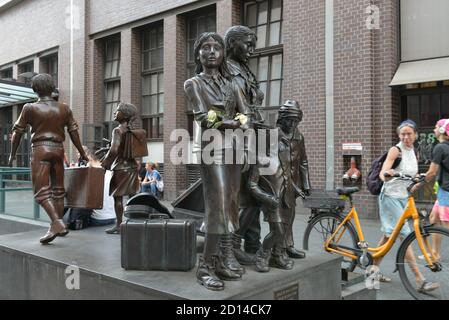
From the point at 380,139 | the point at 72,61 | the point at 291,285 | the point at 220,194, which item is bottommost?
the point at 291,285

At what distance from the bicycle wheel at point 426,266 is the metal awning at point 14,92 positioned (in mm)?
18960

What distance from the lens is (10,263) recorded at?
4.94m

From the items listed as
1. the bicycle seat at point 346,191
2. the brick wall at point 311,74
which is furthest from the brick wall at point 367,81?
the bicycle seat at point 346,191

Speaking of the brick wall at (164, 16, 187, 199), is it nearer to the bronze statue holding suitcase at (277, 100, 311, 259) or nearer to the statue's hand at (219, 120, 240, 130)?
the bronze statue holding suitcase at (277, 100, 311, 259)

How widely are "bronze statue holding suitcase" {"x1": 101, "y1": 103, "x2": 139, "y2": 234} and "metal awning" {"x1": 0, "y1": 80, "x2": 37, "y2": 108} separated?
628 inches

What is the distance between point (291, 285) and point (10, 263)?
3012 millimetres

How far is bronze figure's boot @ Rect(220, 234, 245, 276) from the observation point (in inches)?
143

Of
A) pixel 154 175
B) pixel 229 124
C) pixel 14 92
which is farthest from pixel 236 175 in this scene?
pixel 14 92

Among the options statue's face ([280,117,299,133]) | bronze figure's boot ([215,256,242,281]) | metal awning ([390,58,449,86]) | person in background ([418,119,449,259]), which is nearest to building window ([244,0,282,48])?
metal awning ([390,58,449,86])

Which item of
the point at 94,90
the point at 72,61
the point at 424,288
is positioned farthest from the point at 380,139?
the point at 72,61

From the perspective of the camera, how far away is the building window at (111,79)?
741 inches

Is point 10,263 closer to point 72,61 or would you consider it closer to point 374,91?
point 374,91

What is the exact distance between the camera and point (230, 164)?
12.1 feet

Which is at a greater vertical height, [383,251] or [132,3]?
[132,3]
